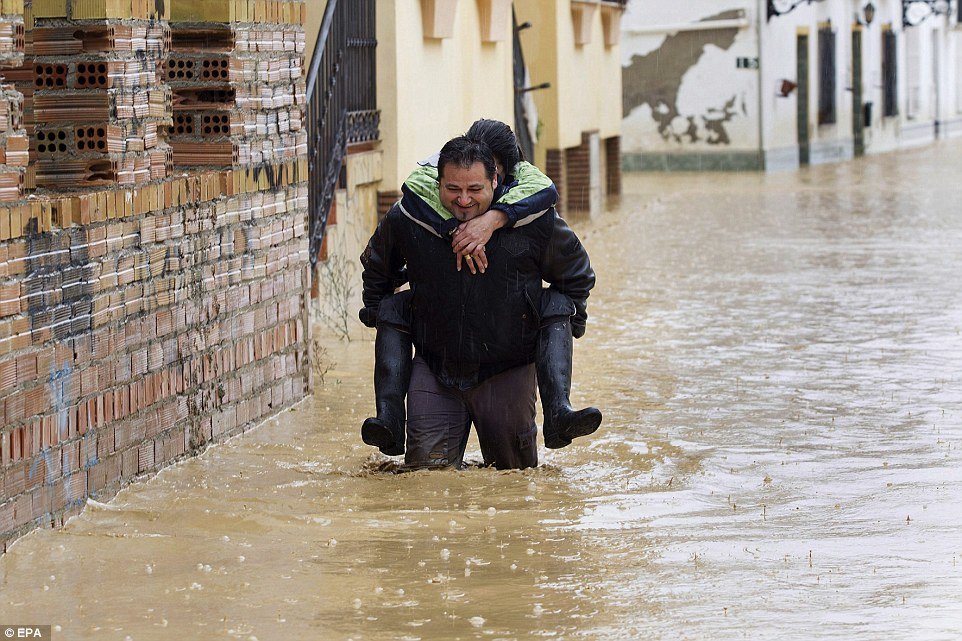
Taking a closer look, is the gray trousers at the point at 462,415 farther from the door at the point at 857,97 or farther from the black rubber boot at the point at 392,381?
the door at the point at 857,97

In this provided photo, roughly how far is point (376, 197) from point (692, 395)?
17.4ft

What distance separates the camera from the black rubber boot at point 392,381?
6.36m

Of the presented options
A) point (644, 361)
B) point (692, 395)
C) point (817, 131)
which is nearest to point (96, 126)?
point (692, 395)

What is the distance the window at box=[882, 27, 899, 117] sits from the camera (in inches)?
1508

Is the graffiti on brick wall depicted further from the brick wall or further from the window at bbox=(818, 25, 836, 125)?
the brick wall

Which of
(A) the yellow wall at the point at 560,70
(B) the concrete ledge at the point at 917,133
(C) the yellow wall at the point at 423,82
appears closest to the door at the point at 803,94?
(B) the concrete ledge at the point at 917,133

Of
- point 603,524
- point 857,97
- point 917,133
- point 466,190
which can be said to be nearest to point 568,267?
point 466,190

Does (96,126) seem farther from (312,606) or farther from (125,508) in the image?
(312,606)

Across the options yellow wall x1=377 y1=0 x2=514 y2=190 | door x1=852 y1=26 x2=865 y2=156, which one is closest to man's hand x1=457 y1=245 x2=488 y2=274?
yellow wall x1=377 y1=0 x2=514 y2=190

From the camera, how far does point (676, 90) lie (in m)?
30.5

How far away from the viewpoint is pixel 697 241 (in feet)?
58.9

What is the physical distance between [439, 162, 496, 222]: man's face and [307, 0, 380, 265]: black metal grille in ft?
16.9

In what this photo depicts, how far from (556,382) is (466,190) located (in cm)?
77

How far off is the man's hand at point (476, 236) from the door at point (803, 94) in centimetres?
2673
